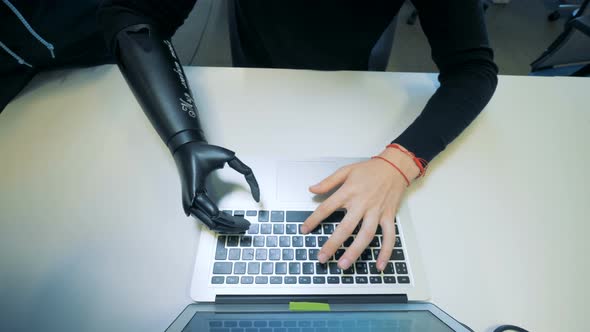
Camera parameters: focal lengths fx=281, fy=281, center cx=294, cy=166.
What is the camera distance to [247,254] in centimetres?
41

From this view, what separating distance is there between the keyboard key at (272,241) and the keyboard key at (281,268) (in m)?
0.03

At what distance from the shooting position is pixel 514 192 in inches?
19.4

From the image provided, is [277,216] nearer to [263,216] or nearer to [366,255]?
[263,216]

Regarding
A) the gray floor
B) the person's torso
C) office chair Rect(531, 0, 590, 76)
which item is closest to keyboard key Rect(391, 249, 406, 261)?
the person's torso

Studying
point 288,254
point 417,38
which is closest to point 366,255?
point 288,254

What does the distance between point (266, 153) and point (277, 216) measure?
5.1 inches

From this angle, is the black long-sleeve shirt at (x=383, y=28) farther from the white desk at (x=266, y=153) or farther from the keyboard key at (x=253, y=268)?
the keyboard key at (x=253, y=268)

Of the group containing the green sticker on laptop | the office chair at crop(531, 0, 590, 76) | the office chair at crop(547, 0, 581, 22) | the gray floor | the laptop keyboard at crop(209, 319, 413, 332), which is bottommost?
the laptop keyboard at crop(209, 319, 413, 332)

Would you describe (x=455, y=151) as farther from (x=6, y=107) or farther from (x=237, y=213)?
(x=6, y=107)

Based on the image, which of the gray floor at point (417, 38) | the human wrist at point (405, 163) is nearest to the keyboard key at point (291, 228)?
the human wrist at point (405, 163)

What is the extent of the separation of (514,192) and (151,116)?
644 mm

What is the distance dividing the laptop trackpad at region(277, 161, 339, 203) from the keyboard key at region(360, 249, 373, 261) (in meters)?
0.11

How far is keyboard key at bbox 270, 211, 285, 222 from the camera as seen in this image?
1.46ft

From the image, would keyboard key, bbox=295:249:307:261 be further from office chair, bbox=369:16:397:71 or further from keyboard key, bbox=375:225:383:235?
office chair, bbox=369:16:397:71
